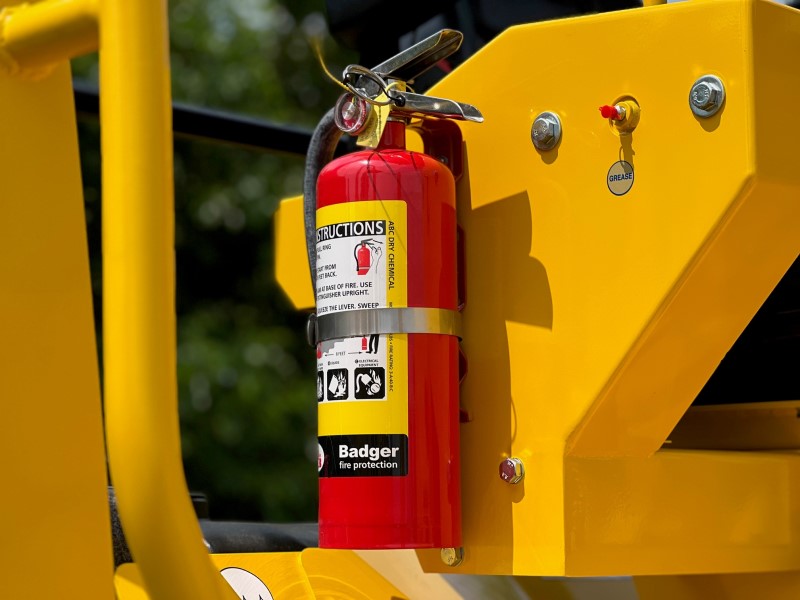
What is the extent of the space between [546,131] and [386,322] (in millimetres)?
302

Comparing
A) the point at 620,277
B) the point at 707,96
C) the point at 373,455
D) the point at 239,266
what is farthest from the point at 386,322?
the point at 239,266

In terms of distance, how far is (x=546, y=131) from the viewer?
1581mm

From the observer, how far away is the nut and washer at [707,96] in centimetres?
143

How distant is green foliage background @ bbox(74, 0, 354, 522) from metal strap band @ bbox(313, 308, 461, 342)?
7180mm

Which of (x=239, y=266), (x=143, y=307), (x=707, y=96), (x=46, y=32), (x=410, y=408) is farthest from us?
(x=239, y=266)

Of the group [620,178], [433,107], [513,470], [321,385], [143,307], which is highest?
[433,107]

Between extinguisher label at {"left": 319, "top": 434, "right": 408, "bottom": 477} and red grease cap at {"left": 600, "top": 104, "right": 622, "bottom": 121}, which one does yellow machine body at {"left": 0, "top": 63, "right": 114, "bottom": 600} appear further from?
red grease cap at {"left": 600, "top": 104, "right": 622, "bottom": 121}

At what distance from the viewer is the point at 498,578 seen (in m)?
1.95

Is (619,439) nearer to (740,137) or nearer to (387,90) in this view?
(740,137)

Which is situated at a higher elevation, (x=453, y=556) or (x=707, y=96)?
(x=707, y=96)

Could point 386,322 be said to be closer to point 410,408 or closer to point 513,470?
point 410,408

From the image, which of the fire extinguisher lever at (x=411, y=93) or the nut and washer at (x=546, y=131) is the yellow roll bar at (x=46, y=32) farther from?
the nut and washer at (x=546, y=131)

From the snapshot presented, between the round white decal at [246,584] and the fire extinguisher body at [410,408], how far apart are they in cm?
28

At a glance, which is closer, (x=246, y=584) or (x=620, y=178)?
(x=620, y=178)
